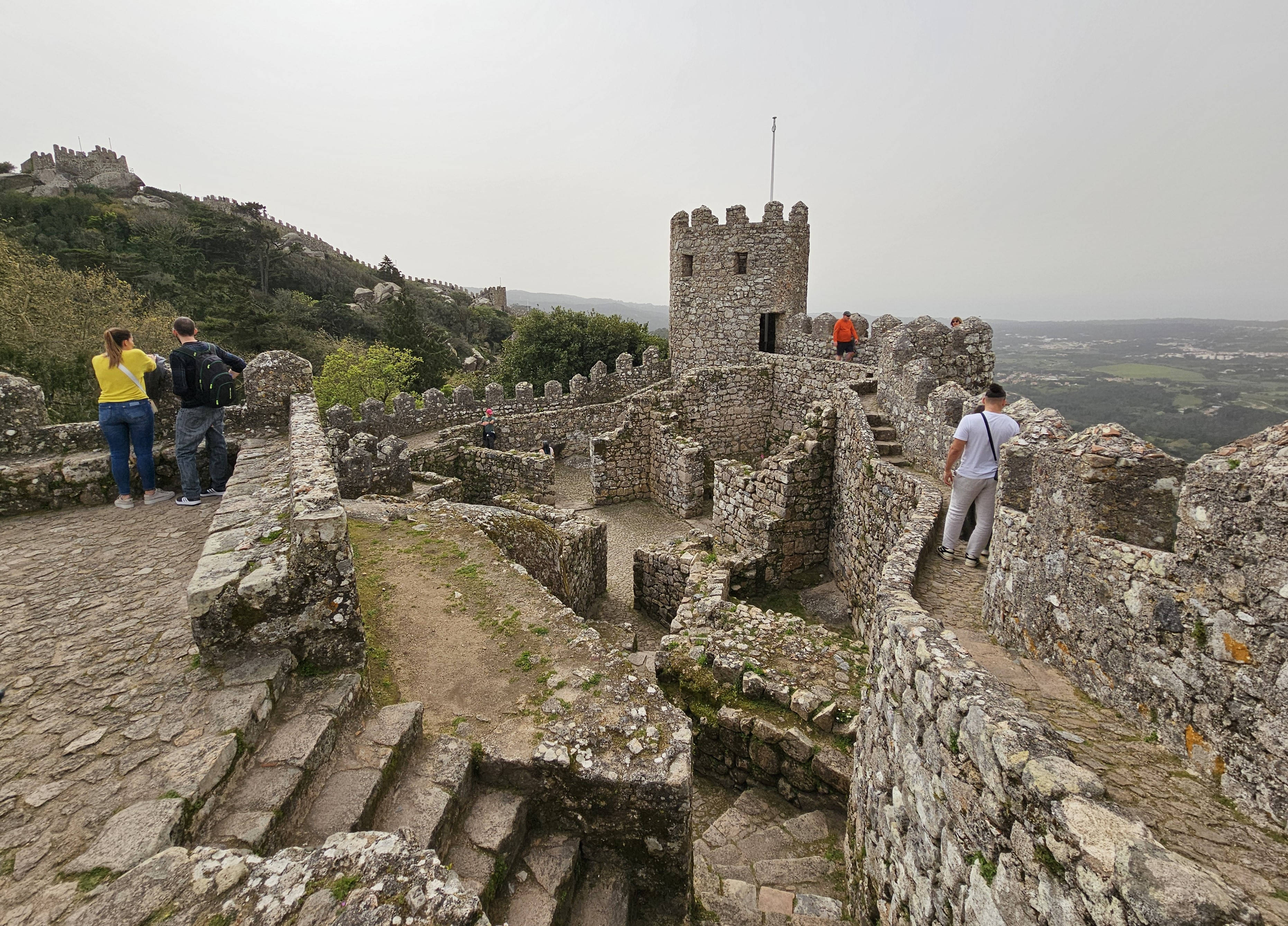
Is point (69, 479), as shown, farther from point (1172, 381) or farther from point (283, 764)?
point (1172, 381)

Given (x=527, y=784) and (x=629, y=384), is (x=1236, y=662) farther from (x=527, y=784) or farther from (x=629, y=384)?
(x=629, y=384)

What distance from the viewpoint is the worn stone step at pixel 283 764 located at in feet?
7.80

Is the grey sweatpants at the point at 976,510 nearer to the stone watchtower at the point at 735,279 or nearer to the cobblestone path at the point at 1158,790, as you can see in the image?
the cobblestone path at the point at 1158,790

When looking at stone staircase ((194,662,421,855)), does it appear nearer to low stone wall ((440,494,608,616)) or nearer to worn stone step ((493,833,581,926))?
worn stone step ((493,833,581,926))

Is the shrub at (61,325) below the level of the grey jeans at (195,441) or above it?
above

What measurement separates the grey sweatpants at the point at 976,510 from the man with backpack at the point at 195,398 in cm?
682

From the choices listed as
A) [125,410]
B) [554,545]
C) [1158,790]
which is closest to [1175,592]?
[1158,790]

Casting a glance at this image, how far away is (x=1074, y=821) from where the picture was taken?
1833 millimetres

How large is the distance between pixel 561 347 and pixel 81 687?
80.8 feet

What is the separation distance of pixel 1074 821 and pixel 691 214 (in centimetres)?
1799

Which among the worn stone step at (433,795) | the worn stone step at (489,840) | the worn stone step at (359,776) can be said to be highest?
the worn stone step at (359,776)

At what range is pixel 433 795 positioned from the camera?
3.05 metres

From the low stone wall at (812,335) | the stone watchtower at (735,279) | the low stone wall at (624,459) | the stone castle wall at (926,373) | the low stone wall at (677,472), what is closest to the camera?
the stone castle wall at (926,373)

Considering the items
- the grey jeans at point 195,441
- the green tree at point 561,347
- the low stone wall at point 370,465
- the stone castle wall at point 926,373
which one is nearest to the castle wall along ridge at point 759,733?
the stone castle wall at point 926,373
